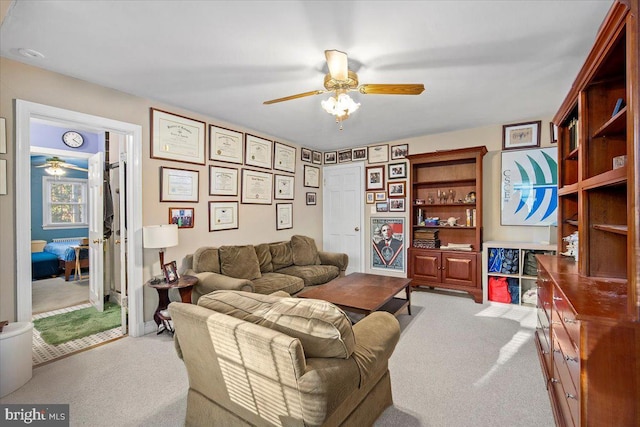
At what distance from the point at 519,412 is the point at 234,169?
3.80 metres

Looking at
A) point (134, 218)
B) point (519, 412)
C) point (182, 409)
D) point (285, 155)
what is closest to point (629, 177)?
point (519, 412)

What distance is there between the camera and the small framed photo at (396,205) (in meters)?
5.07

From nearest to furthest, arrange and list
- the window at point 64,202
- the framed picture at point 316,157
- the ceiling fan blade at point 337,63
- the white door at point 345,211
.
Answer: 1. the ceiling fan blade at point 337,63
2. the white door at point 345,211
3. the framed picture at point 316,157
4. the window at point 64,202

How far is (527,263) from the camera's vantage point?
379cm

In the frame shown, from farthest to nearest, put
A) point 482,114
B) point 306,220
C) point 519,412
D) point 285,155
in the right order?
1. point 306,220
2. point 285,155
3. point 482,114
4. point 519,412

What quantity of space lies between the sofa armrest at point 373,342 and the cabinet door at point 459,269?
2.84 m

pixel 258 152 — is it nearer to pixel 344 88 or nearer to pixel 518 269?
pixel 344 88

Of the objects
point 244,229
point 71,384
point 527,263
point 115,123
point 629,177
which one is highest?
point 115,123

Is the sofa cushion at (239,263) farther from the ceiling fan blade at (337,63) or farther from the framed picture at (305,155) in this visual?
the ceiling fan blade at (337,63)

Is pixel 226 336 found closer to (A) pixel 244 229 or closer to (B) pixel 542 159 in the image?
(A) pixel 244 229

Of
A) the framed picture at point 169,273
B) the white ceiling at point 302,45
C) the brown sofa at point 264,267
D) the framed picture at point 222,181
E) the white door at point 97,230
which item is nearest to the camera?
the white ceiling at point 302,45

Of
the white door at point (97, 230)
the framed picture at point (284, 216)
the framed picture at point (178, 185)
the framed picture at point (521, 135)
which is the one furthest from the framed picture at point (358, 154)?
the white door at point (97, 230)

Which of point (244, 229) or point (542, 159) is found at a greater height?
point (542, 159)

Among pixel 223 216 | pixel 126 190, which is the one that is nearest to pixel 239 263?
pixel 223 216
